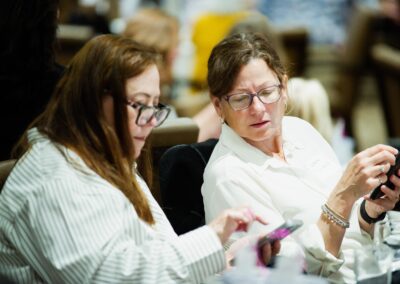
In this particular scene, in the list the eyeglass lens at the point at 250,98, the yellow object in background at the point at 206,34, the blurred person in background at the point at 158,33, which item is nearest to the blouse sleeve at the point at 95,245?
the eyeglass lens at the point at 250,98

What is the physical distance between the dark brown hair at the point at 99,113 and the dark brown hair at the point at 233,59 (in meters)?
0.49

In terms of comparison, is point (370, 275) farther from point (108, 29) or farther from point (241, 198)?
point (108, 29)

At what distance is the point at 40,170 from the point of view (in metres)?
2.10

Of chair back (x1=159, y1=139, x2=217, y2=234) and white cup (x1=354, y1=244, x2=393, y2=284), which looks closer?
white cup (x1=354, y1=244, x2=393, y2=284)

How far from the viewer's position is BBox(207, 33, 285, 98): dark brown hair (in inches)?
105

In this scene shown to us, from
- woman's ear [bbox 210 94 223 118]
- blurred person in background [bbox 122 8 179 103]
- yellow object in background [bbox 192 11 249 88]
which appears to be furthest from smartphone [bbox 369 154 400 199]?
yellow object in background [bbox 192 11 249 88]

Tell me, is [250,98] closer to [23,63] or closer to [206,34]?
[23,63]

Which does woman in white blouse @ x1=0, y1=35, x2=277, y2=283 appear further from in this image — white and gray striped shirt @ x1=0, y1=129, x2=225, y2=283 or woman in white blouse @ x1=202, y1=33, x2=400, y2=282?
woman in white blouse @ x1=202, y1=33, x2=400, y2=282

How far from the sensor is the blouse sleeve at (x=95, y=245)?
2.02 meters

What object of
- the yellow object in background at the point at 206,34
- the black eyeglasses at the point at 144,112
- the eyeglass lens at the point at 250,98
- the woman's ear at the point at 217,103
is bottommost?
the yellow object in background at the point at 206,34

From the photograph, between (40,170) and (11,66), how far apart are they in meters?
1.20

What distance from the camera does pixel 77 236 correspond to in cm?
202

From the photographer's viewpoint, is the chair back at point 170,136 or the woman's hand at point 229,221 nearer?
the woman's hand at point 229,221

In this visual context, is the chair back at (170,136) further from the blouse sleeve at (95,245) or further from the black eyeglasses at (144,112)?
the blouse sleeve at (95,245)
